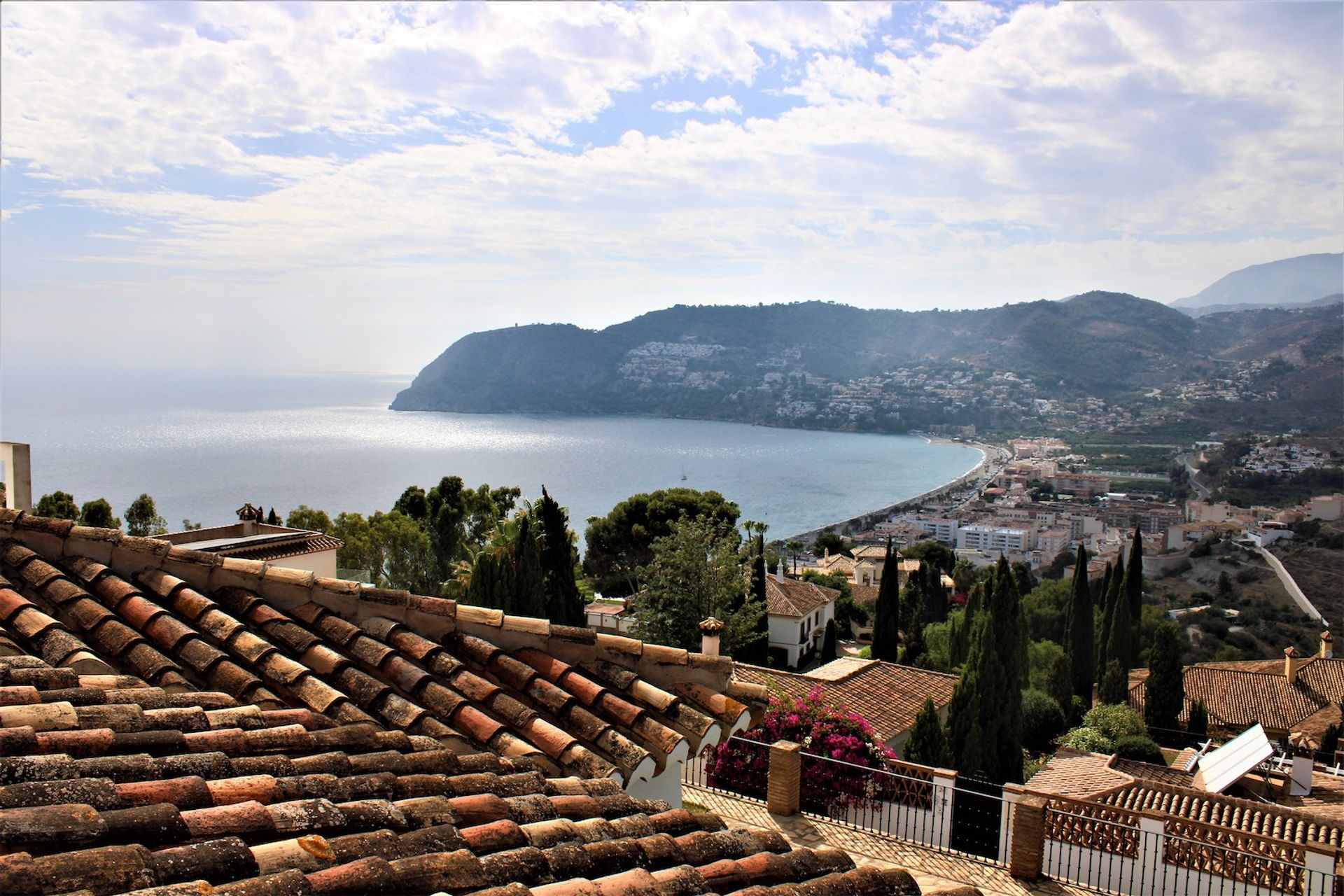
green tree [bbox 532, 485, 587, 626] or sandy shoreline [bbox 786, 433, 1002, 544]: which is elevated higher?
green tree [bbox 532, 485, 587, 626]

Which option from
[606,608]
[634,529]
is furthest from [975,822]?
[634,529]

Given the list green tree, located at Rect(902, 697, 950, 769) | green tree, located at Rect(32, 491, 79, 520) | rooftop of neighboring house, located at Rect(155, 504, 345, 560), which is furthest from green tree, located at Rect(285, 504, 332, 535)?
green tree, located at Rect(902, 697, 950, 769)

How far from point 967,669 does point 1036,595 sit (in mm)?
24990

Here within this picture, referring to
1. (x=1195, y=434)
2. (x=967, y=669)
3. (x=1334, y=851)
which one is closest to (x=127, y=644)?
(x=1334, y=851)

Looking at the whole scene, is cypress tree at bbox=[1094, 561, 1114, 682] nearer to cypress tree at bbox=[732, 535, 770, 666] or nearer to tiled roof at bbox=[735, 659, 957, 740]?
cypress tree at bbox=[732, 535, 770, 666]

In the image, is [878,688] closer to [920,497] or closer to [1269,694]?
[1269,694]

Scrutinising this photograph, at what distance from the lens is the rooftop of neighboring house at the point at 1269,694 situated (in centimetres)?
2228

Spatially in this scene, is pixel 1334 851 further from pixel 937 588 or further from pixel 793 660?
pixel 937 588

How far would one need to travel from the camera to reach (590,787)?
3.18 meters

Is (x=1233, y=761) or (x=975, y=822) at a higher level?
(x=975, y=822)

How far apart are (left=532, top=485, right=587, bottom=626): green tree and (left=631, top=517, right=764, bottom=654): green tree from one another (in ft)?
4.84

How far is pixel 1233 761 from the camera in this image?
1238 cm

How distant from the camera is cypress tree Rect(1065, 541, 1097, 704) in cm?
2647

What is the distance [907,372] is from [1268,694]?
170005mm
